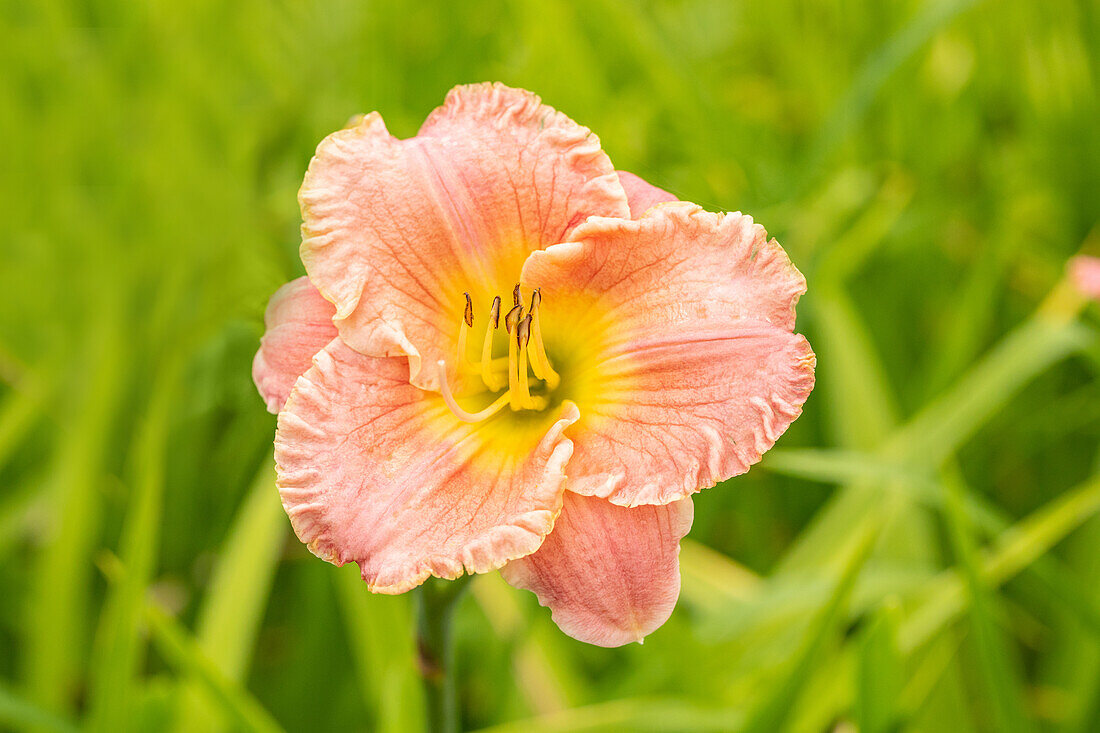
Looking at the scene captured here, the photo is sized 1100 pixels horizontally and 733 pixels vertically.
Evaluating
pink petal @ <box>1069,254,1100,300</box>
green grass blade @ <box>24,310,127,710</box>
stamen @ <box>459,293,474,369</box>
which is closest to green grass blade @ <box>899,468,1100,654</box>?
pink petal @ <box>1069,254,1100,300</box>

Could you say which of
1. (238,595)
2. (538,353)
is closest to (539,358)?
(538,353)

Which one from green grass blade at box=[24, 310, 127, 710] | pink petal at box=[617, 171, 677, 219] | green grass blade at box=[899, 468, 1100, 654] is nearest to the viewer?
pink petal at box=[617, 171, 677, 219]

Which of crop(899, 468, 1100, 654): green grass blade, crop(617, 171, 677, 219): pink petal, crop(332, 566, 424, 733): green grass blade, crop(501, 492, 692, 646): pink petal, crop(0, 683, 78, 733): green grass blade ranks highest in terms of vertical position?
crop(617, 171, 677, 219): pink petal

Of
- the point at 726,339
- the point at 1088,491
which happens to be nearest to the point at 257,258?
the point at 726,339

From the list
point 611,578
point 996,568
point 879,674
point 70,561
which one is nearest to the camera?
point 611,578

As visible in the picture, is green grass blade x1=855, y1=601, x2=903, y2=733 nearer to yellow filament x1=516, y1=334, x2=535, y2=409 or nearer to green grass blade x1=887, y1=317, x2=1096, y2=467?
yellow filament x1=516, y1=334, x2=535, y2=409

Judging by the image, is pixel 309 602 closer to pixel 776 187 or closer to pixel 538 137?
pixel 538 137

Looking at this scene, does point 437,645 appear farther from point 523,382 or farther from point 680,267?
point 680,267
